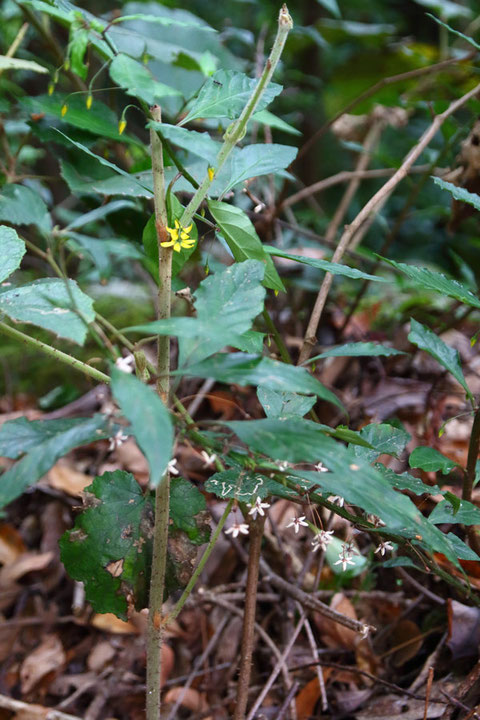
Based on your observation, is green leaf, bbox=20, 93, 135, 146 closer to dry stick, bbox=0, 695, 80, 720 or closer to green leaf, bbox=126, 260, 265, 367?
green leaf, bbox=126, 260, 265, 367

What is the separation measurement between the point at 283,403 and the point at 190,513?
0.17 meters

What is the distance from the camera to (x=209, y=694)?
96 cm

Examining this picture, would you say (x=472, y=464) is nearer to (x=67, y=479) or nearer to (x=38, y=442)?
(x=38, y=442)

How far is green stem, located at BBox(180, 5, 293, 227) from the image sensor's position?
51 centimetres

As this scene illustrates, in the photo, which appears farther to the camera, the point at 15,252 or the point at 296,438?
the point at 15,252

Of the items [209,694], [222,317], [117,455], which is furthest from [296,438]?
[117,455]

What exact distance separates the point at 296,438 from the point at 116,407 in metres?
0.15

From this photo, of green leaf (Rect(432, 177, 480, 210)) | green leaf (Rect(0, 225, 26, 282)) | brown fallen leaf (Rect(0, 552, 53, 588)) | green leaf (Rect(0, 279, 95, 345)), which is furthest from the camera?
brown fallen leaf (Rect(0, 552, 53, 588))

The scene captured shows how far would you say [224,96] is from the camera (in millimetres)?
588

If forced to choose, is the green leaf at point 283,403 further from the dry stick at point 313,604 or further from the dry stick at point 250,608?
the dry stick at point 313,604

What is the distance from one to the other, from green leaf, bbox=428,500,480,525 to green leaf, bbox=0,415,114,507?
1.38ft

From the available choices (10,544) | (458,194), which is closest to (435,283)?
(458,194)

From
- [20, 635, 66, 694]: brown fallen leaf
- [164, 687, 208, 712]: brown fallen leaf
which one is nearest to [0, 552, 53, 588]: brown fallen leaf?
[20, 635, 66, 694]: brown fallen leaf

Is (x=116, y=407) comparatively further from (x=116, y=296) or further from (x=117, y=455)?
(x=116, y=296)
